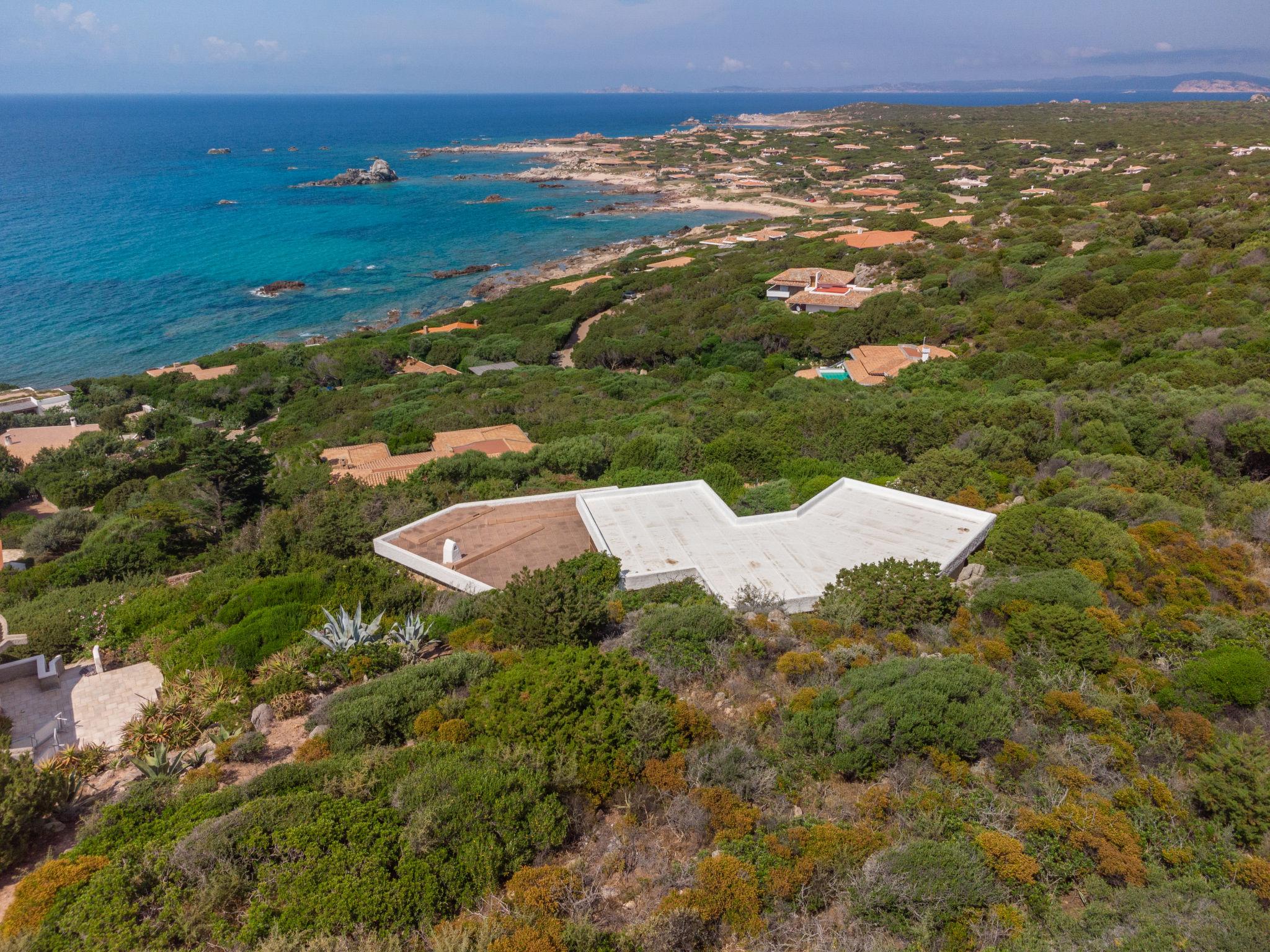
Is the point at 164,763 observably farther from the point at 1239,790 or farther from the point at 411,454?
the point at 411,454

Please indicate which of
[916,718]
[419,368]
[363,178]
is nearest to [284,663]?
[916,718]

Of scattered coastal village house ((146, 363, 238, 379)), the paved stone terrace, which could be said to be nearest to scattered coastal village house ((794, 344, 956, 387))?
the paved stone terrace

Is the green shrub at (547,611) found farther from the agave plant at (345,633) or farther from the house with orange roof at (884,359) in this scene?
the house with orange roof at (884,359)

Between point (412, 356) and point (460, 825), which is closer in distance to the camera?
point (460, 825)

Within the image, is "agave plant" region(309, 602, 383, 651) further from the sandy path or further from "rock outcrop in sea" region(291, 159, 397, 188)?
"rock outcrop in sea" region(291, 159, 397, 188)

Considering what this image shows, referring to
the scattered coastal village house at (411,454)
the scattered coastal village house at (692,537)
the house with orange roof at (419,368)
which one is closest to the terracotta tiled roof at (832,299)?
the house with orange roof at (419,368)

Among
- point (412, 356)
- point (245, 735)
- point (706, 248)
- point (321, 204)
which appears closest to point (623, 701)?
point (245, 735)

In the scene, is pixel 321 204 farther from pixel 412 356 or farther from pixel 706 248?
pixel 412 356
